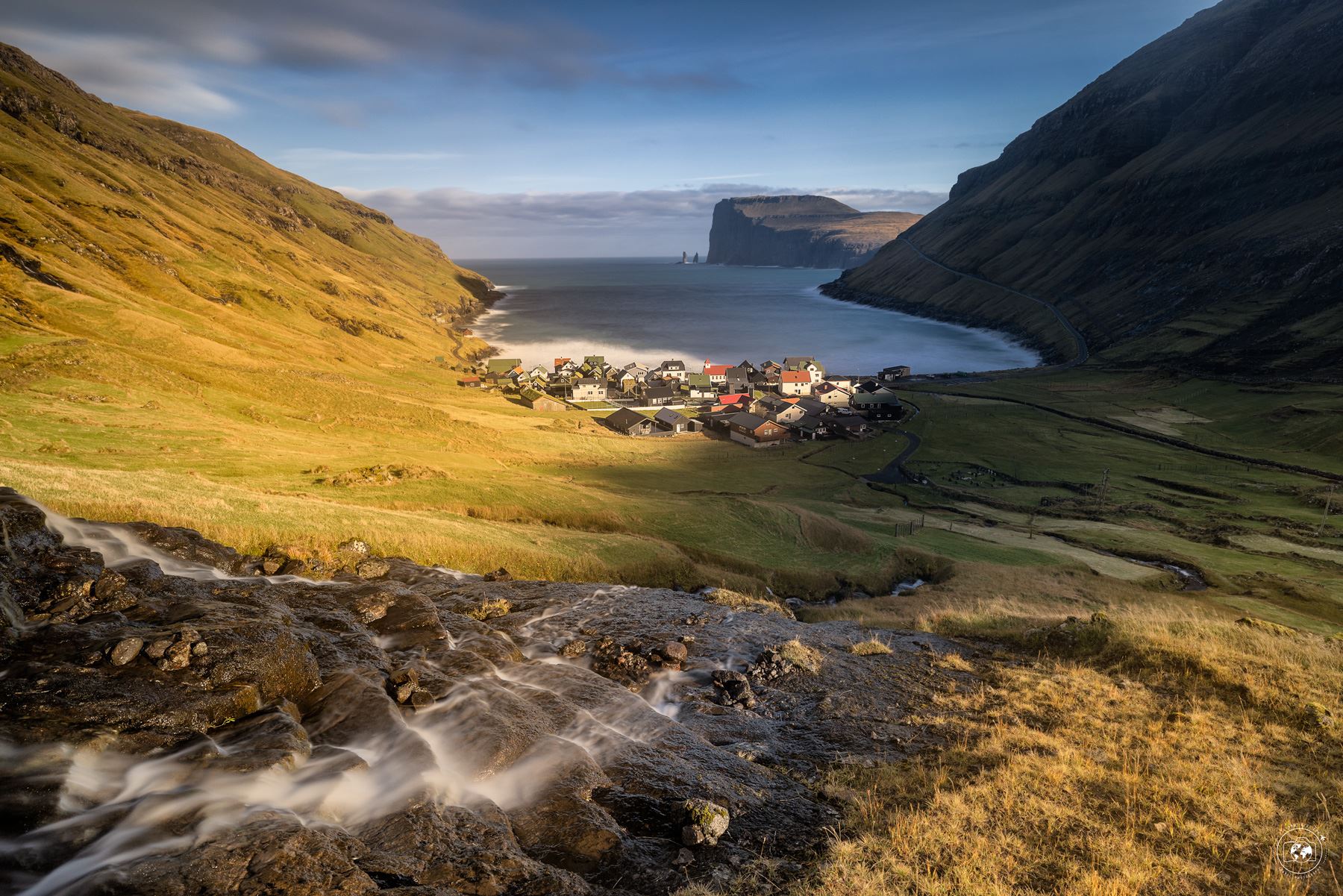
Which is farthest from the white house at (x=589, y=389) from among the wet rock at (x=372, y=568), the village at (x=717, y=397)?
the wet rock at (x=372, y=568)

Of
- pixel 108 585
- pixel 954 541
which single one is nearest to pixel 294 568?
pixel 108 585

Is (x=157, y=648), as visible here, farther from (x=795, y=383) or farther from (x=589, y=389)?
(x=795, y=383)

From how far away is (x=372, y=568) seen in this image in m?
27.7

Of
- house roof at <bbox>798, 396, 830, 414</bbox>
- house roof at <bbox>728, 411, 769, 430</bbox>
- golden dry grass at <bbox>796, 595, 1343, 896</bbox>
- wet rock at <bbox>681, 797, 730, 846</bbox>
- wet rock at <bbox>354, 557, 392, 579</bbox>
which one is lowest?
house roof at <bbox>728, 411, 769, 430</bbox>

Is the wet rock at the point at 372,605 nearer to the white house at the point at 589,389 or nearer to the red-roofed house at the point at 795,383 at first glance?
the white house at the point at 589,389

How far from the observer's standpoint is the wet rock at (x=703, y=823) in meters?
12.5

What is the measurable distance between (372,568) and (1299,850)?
2989 cm

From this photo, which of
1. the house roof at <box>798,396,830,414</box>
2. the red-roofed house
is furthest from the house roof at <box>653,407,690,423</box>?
the red-roofed house

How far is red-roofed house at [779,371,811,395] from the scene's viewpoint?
126688mm

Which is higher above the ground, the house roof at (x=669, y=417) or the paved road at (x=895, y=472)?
the house roof at (x=669, y=417)

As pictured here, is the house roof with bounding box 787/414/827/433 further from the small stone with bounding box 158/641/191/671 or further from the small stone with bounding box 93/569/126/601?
the small stone with bounding box 158/641/191/671

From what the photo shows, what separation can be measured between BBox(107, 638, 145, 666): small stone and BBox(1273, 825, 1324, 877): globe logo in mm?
24156

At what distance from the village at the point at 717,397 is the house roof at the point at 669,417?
0.57 feet

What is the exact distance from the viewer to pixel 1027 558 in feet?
156
